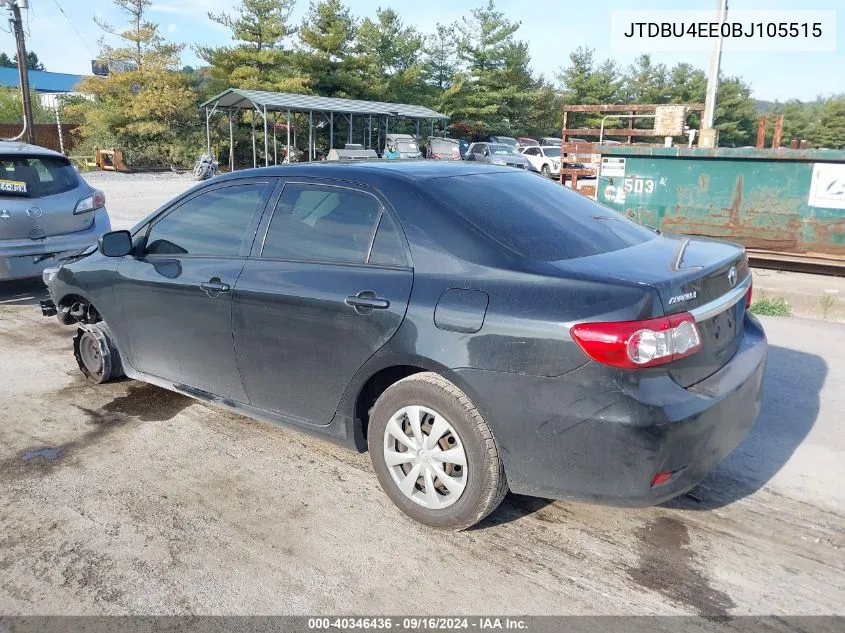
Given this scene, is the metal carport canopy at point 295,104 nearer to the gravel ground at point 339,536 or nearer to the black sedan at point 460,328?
the black sedan at point 460,328

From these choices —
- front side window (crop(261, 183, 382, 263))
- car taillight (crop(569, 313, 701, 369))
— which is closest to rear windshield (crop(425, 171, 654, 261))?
front side window (crop(261, 183, 382, 263))

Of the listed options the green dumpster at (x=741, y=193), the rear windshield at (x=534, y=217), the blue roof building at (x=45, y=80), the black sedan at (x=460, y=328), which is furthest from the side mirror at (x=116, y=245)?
the blue roof building at (x=45, y=80)

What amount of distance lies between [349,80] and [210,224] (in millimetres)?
36201

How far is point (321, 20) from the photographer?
37.7 metres

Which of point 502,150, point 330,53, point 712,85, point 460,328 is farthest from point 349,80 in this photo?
point 460,328

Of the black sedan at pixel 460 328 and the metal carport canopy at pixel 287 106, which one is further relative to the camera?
the metal carport canopy at pixel 287 106

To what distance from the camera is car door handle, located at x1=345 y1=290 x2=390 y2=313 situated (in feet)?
10.2

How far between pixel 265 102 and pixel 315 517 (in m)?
23.9

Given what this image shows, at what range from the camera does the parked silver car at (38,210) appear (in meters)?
6.94

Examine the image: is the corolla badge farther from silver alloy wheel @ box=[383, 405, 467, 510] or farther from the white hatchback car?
the white hatchback car

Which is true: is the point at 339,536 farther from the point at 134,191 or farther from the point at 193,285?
the point at 134,191

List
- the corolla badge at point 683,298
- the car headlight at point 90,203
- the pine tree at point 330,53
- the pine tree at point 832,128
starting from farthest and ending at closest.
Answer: the pine tree at point 832,128 → the pine tree at point 330,53 → the car headlight at point 90,203 → the corolla badge at point 683,298

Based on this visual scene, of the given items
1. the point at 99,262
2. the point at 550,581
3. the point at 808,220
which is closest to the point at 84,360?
the point at 99,262

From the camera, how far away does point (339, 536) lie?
309 cm
